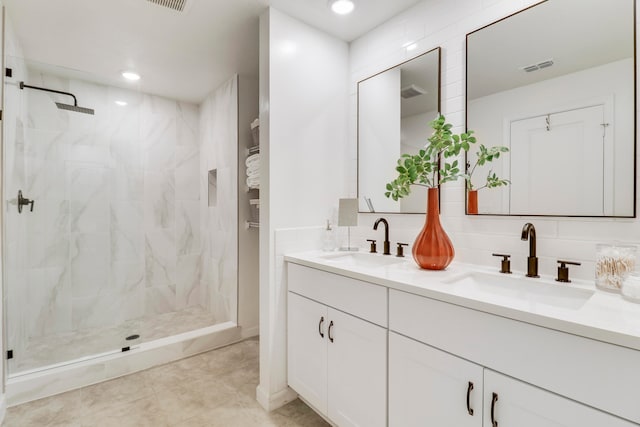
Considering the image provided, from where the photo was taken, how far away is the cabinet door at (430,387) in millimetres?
987

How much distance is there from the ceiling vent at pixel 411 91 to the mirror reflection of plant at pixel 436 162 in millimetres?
311

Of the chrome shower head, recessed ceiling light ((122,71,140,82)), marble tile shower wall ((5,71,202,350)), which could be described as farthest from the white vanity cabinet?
recessed ceiling light ((122,71,140,82))

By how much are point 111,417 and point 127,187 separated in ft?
6.24

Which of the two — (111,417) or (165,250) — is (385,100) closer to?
(111,417)

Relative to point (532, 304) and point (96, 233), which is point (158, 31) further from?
point (532, 304)

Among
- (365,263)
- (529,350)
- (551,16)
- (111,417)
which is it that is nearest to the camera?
(529,350)

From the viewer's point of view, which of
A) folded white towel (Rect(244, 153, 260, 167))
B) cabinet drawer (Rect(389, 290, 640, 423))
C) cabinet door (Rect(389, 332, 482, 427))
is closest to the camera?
cabinet drawer (Rect(389, 290, 640, 423))

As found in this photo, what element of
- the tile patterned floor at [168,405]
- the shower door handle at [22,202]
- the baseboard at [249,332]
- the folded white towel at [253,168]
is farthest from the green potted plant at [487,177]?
the shower door handle at [22,202]

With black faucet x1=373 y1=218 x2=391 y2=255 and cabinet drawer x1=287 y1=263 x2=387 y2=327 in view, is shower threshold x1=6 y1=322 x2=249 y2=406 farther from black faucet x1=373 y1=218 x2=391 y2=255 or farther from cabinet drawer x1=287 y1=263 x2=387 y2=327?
black faucet x1=373 y1=218 x2=391 y2=255

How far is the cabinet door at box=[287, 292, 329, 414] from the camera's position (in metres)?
1.58

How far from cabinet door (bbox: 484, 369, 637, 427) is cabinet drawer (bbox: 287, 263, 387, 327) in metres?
0.43

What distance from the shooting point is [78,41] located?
2.20 meters

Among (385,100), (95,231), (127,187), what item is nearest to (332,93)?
(385,100)

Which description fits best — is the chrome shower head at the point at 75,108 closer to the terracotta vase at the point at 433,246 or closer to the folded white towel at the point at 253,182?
the folded white towel at the point at 253,182
